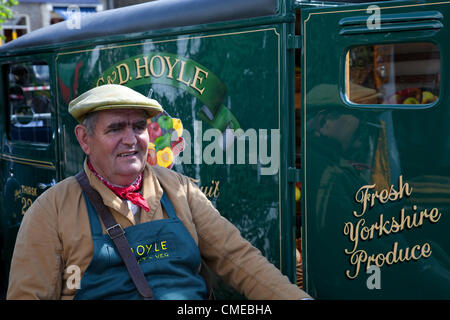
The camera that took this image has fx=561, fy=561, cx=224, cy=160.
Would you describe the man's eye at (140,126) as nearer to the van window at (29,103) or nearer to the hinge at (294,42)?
the hinge at (294,42)

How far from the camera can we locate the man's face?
2.19 meters

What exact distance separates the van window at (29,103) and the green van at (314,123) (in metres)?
1.05

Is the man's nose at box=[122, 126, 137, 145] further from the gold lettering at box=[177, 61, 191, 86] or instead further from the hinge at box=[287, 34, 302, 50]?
the gold lettering at box=[177, 61, 191, 86]

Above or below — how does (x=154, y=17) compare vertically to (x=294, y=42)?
above

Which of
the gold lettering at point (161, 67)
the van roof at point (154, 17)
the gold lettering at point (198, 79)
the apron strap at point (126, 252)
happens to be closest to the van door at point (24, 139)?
the van roof at point (154, 17)

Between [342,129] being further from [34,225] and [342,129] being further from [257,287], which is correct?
[34,225]

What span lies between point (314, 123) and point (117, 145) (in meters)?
1.26

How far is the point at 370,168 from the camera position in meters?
2.92

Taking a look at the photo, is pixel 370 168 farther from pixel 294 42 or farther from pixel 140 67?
pixel 140 67

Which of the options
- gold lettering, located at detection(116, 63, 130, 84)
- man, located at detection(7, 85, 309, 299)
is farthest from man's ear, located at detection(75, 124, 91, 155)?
gold lettering, located at detection(116, 63, 130, 84)

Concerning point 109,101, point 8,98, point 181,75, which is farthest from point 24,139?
point 109,101

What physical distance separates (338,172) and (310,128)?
29cm
